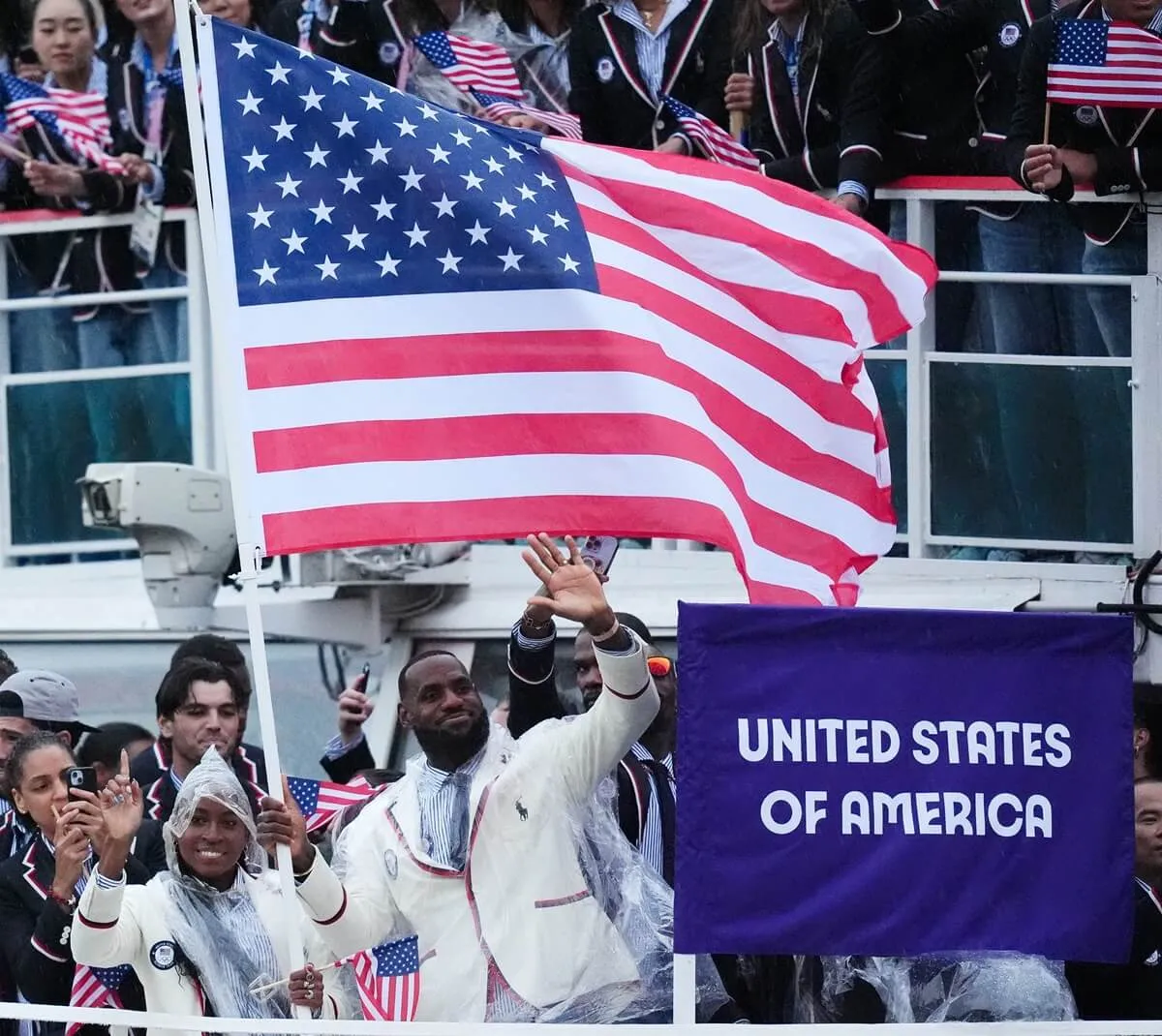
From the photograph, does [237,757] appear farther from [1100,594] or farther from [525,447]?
[1100,594]

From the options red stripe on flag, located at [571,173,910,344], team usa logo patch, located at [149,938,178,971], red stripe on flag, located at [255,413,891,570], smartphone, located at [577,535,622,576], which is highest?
red stripe on flag, located at [571,173,910,344]

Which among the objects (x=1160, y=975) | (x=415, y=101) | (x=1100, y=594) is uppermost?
(x=415, y=101)

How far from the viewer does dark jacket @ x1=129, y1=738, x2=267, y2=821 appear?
7.76 m

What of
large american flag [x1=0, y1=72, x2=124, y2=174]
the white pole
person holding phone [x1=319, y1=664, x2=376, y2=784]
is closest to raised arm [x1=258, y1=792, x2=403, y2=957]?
the white pole

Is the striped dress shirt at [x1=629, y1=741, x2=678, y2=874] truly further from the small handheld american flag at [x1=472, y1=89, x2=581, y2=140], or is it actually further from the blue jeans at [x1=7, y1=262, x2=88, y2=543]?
the blue jeans at [x1=7, y1=262, x2=88, y2=543]

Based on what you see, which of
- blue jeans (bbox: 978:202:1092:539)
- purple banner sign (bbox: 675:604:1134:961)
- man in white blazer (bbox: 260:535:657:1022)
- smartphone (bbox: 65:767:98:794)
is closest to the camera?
purple banner sign (bbox: 675:604:1134:961)

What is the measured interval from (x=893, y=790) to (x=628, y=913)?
988mm

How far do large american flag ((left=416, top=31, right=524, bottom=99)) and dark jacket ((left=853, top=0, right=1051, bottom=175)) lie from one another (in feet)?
4.53

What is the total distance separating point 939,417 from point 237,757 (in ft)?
9.74

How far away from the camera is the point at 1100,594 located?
8.98 meters

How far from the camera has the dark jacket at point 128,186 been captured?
10953 millimetres

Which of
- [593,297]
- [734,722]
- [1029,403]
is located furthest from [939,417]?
[734,722]

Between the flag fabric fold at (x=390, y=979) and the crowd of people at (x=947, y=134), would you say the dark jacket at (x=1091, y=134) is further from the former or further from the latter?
the flag fabric fold at (x=390, y=979)

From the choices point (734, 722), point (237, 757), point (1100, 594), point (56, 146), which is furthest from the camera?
point (56, 146)
